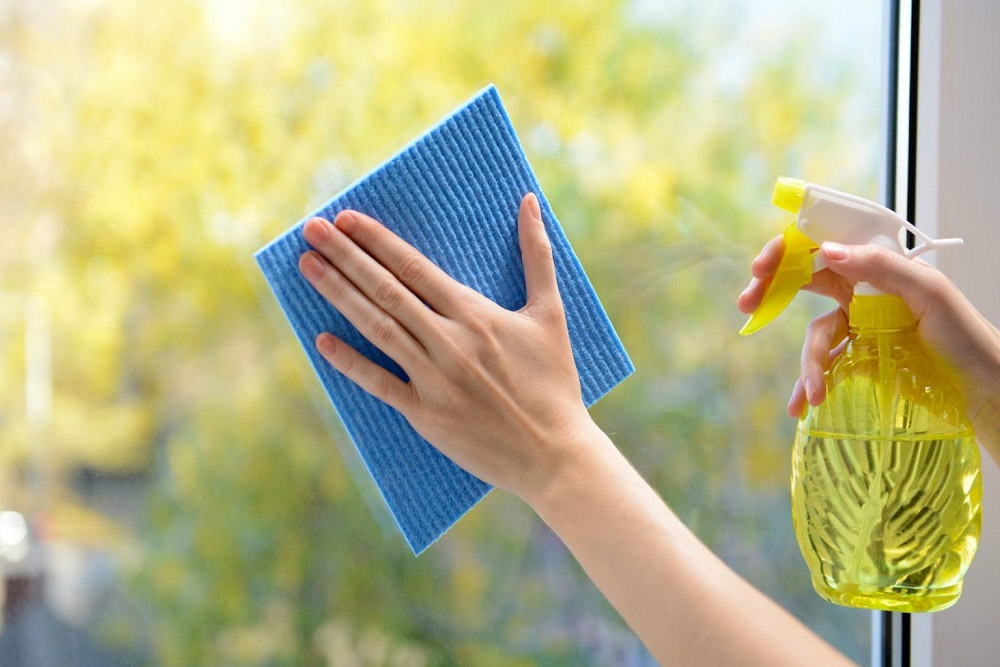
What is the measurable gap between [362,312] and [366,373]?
0.14 feet

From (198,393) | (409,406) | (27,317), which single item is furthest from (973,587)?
(27,317)

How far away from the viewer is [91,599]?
0.70 meters

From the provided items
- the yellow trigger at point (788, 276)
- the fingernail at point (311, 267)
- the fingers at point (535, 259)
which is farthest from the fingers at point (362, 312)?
the yellow trigger at point (788, 276)

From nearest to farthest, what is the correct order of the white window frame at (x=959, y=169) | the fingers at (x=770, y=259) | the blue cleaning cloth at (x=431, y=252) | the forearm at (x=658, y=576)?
the forearm at (x=658, y=576), the blue cleaning cloth at (x=431, y=252), the fingers at (x=770, y=259), the white window frame at (x=959, y=169)

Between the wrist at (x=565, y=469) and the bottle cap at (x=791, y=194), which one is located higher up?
the bottle cap at (x=791, y=194)

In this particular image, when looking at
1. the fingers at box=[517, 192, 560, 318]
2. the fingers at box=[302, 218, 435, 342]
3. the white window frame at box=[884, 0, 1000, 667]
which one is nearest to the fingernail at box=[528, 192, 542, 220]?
the fingers at box=[517, 192, 560, 318]

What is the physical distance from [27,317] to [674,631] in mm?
516

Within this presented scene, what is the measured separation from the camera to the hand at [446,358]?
1.87 feet

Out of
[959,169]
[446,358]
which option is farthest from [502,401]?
[959,169]

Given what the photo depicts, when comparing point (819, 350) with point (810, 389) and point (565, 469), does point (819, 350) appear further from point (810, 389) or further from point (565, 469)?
point (565, 469)

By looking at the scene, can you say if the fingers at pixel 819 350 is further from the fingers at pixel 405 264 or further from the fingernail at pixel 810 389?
the fingers at pixel 405 264

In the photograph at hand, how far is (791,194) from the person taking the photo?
66cm

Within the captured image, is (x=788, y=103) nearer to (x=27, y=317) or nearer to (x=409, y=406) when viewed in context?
(x=409, y=406)

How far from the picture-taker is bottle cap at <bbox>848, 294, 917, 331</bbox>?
66 centimetres
